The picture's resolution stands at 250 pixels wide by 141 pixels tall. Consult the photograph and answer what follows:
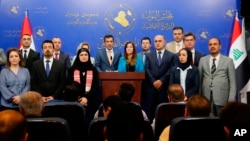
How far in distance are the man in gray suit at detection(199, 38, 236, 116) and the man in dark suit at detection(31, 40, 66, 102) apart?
2141 millimetres

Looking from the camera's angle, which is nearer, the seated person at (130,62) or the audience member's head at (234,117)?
the audience member's head at (234,117)

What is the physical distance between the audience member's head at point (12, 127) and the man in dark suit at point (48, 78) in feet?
11.2

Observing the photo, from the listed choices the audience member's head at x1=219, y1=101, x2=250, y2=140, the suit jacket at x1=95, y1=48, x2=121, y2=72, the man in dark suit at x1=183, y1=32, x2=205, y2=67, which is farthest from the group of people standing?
the audience member's head at x1=219, y1=101, x2=250, y2=140

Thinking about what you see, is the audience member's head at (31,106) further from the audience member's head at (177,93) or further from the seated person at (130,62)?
the seated person at (130,62)

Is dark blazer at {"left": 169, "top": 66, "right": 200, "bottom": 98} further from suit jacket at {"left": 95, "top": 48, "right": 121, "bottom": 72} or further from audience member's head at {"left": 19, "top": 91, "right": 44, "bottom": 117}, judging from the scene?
audience member's head at {"left": 19, "top": 91, "right": 44, "bottom": 117}

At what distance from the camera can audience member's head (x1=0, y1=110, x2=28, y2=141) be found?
1.88 meters

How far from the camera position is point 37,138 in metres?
2.56

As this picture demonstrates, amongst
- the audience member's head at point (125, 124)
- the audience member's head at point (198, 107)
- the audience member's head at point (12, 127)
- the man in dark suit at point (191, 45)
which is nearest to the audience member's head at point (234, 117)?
the audience member's head at point (198, 107)

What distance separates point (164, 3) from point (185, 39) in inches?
52.6

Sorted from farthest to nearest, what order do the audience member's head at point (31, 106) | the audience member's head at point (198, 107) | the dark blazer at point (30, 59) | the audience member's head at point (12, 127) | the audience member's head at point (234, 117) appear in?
the dark blazer at point (30, 59) < the audience member's head at point (31, 106) < the audience member's head at point (198, 107) < the audience member's head at point (234, 117) < the audience member's head at point (12, 127)

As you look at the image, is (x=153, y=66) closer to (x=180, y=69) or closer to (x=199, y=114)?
(x=180, y=69)

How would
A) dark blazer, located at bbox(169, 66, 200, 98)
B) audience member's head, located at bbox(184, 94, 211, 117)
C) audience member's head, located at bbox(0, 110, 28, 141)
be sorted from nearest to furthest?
audience member's head, located at bbox(0, 110, 28, 141) < audience member's head, located at bbox(184, 94, 211, 117) < dark blazer, located at bbox(169, 66, 200, 98)

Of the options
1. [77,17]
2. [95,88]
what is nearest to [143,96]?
[95,88]

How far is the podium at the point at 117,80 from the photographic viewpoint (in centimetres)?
523
